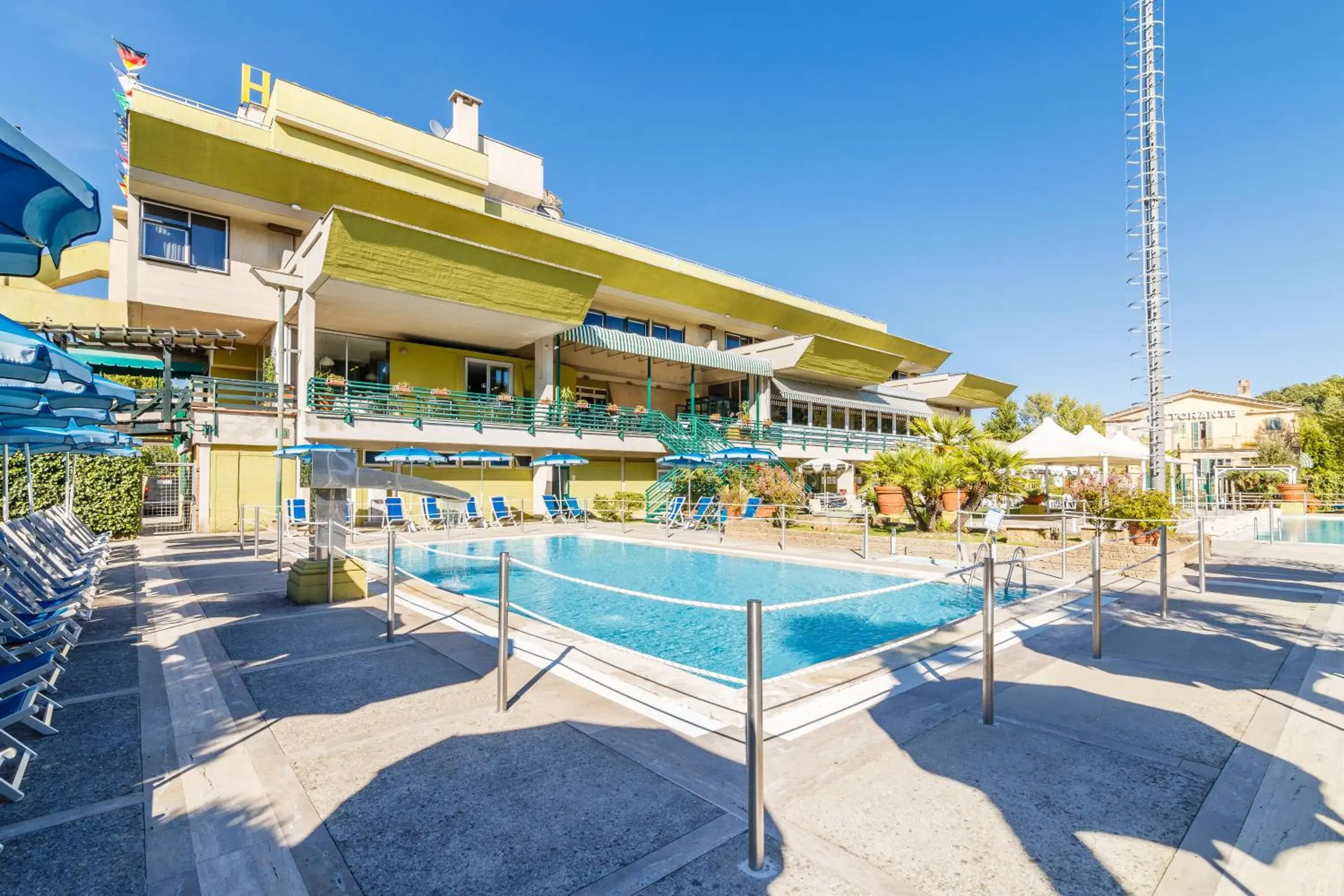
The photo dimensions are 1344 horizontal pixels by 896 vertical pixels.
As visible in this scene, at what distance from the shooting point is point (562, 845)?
2.70 m

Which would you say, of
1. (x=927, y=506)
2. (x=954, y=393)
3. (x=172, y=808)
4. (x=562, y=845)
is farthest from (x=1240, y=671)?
(x=954, y=393)

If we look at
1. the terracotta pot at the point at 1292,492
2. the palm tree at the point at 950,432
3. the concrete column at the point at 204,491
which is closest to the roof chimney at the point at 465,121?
the concrete column at the point at 204,491

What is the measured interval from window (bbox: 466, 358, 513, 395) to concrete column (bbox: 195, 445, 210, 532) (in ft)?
27.7

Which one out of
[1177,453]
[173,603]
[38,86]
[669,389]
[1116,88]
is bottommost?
[173,603]

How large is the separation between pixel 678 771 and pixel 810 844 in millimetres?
898

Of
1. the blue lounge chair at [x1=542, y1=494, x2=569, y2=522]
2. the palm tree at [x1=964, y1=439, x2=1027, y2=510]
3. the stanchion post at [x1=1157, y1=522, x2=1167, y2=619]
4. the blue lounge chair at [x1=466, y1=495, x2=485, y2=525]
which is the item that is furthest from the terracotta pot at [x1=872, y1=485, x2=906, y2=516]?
the blue lounge chair at [x1=466, y1=495, x2=485, y2=525]

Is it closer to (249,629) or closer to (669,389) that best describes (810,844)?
(249,629)

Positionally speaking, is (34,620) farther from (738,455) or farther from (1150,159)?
(1150,159)

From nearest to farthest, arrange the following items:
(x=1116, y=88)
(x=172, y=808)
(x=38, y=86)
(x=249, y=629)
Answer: (x=172, y=808) < (x=249, y=629) < (x=38, y=86) < (x=1116, y=88)

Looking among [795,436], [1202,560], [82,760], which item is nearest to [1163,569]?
[1202,560]

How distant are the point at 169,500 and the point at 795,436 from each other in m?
24.8

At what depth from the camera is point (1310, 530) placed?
62.3 ft

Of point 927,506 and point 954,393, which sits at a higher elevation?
point 954,393

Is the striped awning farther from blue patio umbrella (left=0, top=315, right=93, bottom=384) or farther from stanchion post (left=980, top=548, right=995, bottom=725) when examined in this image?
blue patio umbrella (left=0, top=315, right=93, bottom=384)
